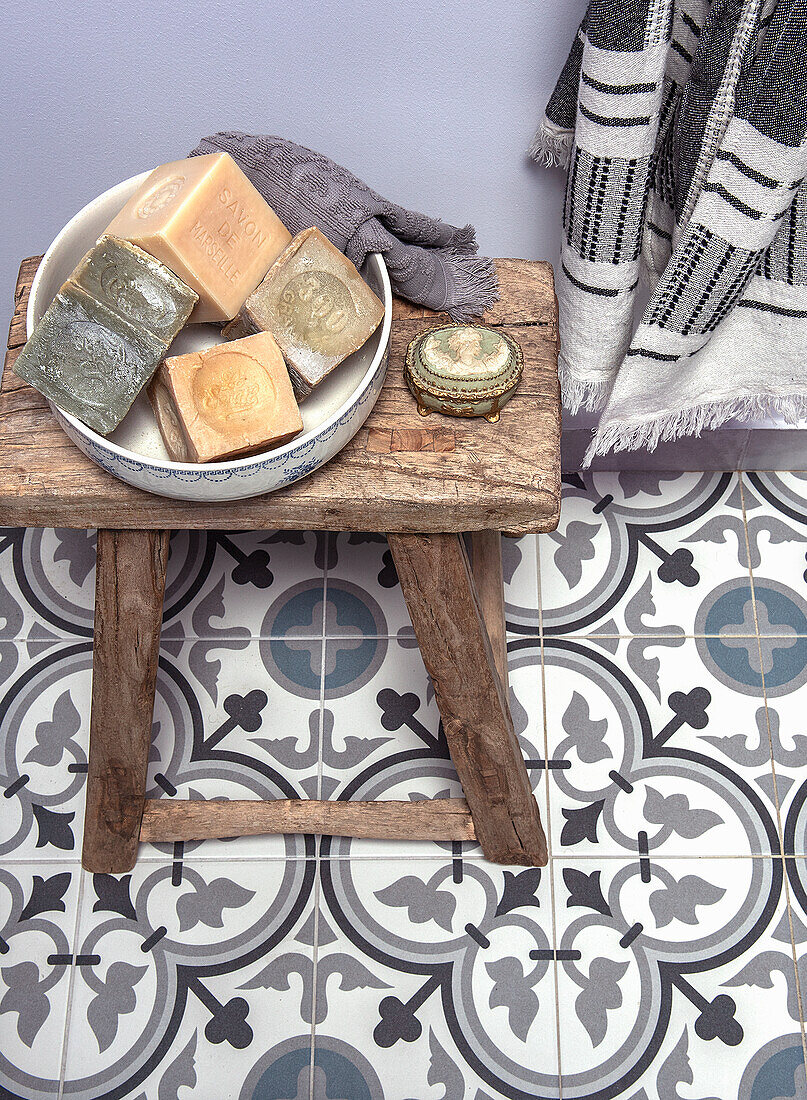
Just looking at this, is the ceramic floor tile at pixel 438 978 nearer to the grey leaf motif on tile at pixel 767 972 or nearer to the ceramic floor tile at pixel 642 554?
the grey leaf motif on tile at pixel 767 972

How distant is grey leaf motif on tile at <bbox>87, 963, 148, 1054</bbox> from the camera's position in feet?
3.39

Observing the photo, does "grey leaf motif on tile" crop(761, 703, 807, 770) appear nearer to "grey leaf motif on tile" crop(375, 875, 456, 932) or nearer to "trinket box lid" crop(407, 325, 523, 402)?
"grey leaf motif on tile" crop(375, 875, 456, 932)

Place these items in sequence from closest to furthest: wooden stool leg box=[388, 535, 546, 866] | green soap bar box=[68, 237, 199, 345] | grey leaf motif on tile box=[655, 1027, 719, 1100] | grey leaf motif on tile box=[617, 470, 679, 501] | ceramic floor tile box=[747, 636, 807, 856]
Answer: green soap bar box=[68, 237, 199, 345] < wooden stool leg box=[388, 535, 546, 866] < grey leaf motif on tile box=[655, 1027, 719, 1100] < ceramic floor tile box=[747, 636, 807, 856] < grey leaf motif on tile box=[617, 470, 679, 501]

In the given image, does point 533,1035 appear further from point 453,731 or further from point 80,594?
point 80,594

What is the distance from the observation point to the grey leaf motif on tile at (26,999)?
1.04 meters

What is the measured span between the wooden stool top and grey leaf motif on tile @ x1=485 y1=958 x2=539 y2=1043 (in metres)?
0.55

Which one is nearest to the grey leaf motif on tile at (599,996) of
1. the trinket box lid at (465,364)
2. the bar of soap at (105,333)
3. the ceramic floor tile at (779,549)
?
the ceramic floor tile at (779,549)

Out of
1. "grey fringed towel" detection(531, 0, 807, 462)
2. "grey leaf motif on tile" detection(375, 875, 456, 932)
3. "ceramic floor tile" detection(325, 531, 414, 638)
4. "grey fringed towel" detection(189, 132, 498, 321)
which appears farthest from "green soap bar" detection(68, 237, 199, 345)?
"grey leaf motif on tile" detection(375, 875, 456, 932)

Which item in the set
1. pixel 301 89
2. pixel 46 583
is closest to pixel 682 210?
pixel 301 89

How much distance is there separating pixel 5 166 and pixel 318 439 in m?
0.55

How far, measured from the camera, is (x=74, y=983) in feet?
3.47

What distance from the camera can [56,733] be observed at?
1185mm

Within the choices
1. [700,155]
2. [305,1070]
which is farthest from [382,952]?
[700,155]

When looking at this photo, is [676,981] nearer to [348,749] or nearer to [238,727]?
A: [348,749]
